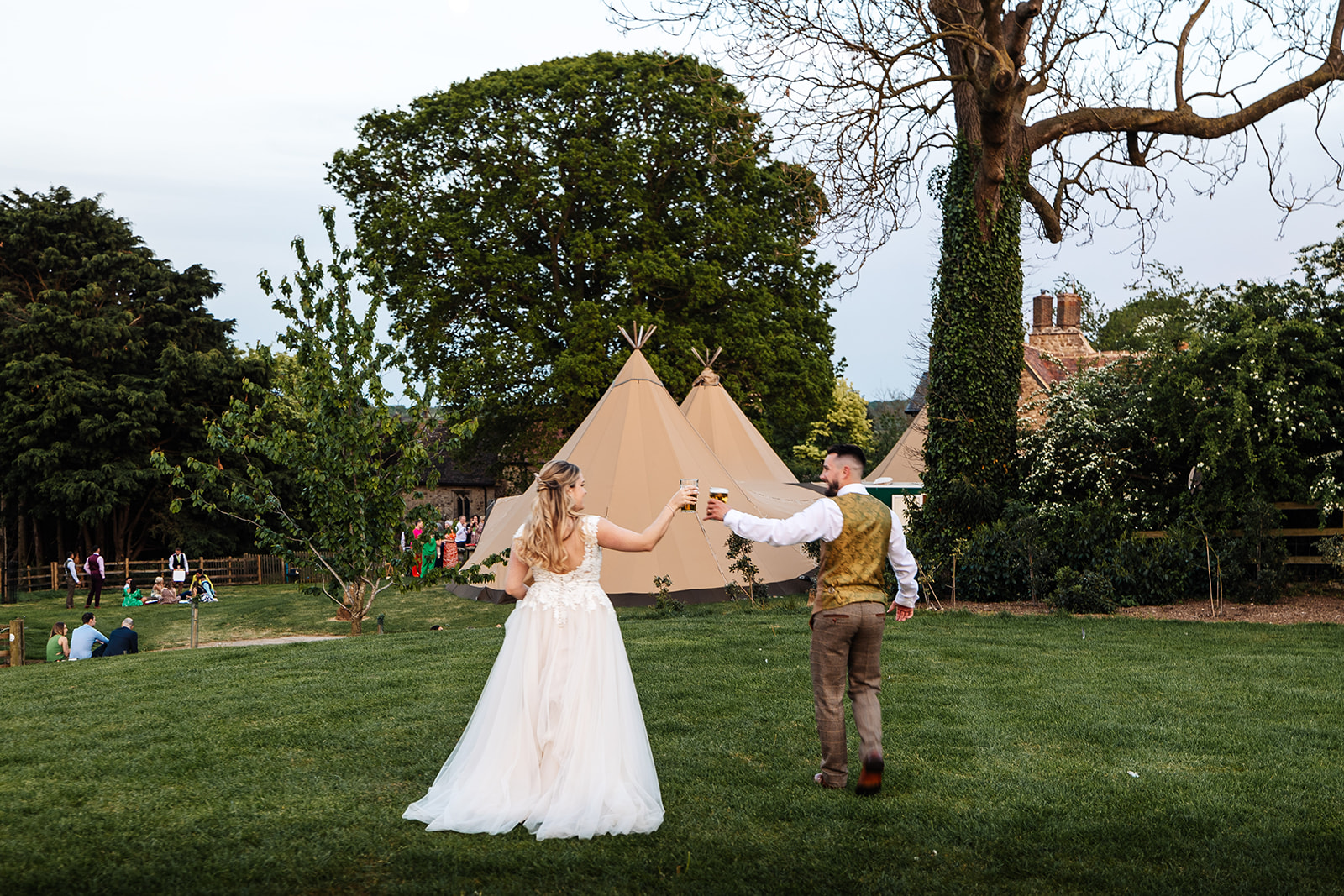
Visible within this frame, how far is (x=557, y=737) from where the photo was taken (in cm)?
494

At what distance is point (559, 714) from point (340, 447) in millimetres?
8437

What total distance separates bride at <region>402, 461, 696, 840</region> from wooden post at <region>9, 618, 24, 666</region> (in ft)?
34.6

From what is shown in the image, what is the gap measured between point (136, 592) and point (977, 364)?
62.3ft

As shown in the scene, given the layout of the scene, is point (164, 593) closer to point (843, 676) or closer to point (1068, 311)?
point (843, 676)

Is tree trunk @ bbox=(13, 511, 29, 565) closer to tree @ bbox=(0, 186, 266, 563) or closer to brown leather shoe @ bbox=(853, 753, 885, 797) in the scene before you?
tree @ bbox=(0, 186, 266, 563)

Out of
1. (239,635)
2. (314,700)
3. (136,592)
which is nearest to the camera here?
(314,700)

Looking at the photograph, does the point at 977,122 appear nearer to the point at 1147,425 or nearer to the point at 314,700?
the point at 1147,425

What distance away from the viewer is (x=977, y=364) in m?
15.4

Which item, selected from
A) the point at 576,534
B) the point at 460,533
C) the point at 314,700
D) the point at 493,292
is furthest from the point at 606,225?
the point at 576,534

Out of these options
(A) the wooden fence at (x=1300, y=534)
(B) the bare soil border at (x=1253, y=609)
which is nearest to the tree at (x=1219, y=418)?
A: (A) the wooden fence at (x=1300, y=534)

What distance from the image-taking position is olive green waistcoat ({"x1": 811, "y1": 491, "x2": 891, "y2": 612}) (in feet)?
17.2

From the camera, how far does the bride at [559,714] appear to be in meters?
4.72

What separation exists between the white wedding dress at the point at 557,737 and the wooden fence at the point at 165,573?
23574 millimetres

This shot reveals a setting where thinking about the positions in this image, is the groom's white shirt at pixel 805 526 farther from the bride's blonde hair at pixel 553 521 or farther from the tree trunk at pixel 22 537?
the tree trunk at pixel 22 537
